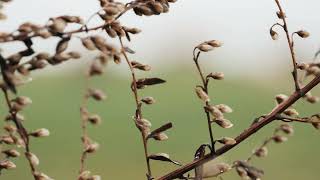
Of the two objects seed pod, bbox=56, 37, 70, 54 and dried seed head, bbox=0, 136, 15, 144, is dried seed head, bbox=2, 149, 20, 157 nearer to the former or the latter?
dried seed head, bbox=0, 136, 15, 144

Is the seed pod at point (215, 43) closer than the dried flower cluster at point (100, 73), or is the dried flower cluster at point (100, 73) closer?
the dried flower cluster at point (100, 73)

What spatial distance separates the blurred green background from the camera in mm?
19094

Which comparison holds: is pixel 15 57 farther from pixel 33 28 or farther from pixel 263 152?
pixel 263 152

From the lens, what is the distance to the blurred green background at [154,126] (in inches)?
752

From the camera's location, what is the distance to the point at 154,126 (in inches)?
931

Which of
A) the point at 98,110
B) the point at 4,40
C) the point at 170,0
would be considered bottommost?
the point at 98,110

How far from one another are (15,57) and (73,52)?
0.12m

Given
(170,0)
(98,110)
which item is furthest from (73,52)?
(98,110)

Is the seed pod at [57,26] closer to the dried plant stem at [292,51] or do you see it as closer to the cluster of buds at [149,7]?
the cluster of buds at [149,7]

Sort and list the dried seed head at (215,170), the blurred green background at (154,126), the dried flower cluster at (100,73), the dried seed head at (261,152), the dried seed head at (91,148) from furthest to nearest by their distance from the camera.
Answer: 1. the blurred green background at (154,126)
2. the dried seed head at (261,152)
3. the dried seed head at (91,148)
4. the dried seed head at (215,170)
5. the dried flower cluster at (100,73)

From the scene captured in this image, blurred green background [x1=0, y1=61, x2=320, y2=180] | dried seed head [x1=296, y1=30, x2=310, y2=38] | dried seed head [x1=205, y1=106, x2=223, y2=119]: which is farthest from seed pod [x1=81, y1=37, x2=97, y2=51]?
blurred green background [x1=0, y1=61, x2=320, y2=180]

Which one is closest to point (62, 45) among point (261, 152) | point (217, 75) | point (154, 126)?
point (217, 75)

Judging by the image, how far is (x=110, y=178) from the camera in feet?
61.1

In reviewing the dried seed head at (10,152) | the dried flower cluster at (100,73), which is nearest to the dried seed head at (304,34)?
the dried flower cluster at (100,73)
